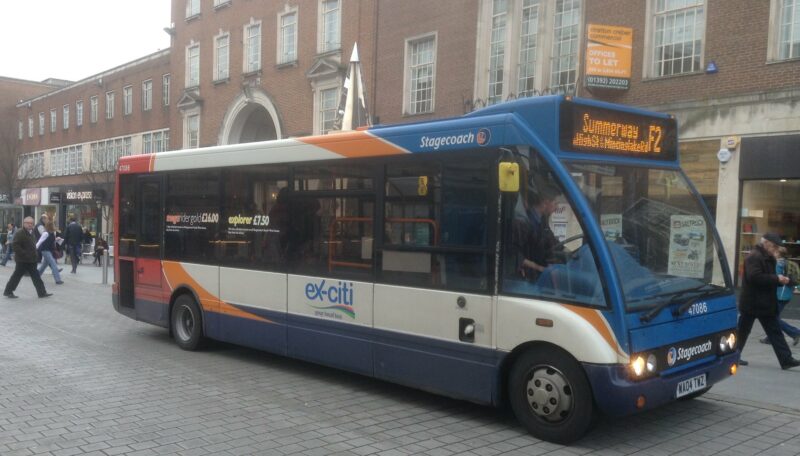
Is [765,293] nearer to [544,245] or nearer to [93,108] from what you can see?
[544,245]

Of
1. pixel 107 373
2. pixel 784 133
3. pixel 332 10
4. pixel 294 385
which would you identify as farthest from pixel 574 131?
pixel 332 10

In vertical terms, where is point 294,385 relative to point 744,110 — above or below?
below

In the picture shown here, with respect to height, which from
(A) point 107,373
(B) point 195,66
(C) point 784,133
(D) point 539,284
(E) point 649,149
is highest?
(B) point 195,66

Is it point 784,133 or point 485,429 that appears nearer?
point 485,429

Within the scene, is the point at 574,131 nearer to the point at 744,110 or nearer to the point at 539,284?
the point at 539,284

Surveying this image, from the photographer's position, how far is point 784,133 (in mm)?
12516

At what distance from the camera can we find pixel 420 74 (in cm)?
2059

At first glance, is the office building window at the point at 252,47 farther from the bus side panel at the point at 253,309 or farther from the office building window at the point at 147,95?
the bus side panel at the point at 253,309

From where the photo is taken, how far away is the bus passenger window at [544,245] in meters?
5.21

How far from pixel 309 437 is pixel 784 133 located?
11065 mm

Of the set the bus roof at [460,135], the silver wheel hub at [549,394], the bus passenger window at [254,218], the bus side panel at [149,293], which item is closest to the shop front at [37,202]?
the bus side panel at [149,293]

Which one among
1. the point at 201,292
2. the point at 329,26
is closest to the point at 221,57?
the point at 329,26

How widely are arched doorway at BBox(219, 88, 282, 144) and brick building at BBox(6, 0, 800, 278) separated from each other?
69 mm

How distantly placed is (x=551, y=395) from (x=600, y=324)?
0.72 m
